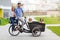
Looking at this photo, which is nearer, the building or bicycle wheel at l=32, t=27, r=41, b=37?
bicycle wheel at l=32, t=27, r=41, b=37

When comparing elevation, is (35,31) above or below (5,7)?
below

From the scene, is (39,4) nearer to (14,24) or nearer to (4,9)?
(4,9)

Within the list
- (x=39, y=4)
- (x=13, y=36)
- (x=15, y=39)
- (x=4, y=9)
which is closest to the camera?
(x=15, y=39)

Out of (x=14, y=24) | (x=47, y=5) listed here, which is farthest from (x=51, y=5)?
(x=14, y=24)

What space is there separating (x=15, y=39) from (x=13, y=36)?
4.84 ft

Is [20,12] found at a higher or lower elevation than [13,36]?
higher

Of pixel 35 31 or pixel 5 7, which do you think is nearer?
pixel 35 31

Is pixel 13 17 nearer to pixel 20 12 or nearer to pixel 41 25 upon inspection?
pixel 20 12

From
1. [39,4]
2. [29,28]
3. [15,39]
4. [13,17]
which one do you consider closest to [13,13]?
[13,17]

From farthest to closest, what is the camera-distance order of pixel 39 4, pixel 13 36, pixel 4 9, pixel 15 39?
pixel 39 4 < pixel 4 9 < pixel 13 36 < pixel 15 39

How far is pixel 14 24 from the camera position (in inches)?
598

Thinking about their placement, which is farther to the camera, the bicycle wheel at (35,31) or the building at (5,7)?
the building at (5,7)

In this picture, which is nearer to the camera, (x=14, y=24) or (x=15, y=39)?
(x=15, y=39)

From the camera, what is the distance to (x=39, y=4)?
99.9 metres
